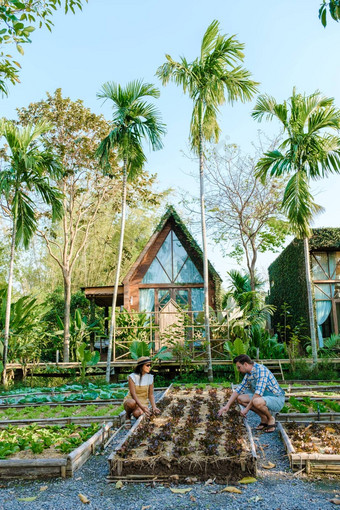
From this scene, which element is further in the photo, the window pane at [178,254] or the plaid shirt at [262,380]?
the window pane at [178,254]

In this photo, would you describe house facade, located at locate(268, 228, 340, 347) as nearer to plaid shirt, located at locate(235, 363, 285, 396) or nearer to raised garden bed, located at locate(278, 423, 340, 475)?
plaid shirt, located at locate(235, 363, 285, 396)

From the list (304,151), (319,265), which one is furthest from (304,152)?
(319,265)

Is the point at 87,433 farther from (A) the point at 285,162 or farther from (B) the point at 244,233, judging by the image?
(B) the point at 244,233

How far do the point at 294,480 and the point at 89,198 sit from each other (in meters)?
17.3

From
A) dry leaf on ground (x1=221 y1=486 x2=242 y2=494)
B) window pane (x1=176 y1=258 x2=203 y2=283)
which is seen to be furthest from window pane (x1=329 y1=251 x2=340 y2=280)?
dry leaf on ground (x1=221 y1=486 x2=242 y2=494)

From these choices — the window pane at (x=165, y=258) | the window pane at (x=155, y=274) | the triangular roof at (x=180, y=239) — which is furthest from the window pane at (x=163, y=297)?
the triangular roof at (x=180, y=239)

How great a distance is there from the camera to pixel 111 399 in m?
9.23

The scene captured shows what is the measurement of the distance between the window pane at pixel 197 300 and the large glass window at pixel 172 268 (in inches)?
17.4

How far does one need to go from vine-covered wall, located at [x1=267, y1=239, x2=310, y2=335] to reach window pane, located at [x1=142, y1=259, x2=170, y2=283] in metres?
4.95

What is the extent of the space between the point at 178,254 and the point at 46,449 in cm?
1300

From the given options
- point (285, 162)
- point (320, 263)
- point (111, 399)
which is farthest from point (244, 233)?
point (111, 399)

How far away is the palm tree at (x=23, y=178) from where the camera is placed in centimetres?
1391

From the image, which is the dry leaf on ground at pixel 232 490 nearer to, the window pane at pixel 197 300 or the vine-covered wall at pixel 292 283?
the vine-covered wall at pixel 292 283

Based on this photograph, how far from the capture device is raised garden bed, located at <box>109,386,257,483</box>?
15.4ft
